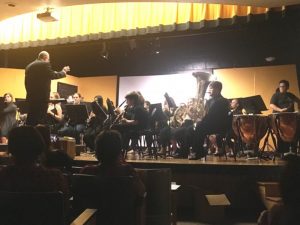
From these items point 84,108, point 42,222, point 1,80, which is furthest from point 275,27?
point 42,222

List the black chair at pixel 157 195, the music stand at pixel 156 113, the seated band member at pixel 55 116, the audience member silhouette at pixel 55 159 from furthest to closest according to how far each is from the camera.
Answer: the seated band member at pixel 55 116 → the music stand at pixel 156 113 → the audience member silhouette at pixel 55 159 → the black chair at pixel 157 195

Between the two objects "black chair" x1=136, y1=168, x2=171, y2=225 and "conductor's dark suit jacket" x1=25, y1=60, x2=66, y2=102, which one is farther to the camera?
"conductor's dark suit jacket" x1=25, y1=60, x2=66, y2=102

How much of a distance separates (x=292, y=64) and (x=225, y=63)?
1.58 meters

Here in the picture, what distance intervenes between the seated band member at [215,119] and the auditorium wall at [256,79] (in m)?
3.90

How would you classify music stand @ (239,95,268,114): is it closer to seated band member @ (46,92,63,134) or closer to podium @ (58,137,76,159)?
podium @ (58,137,76,159)

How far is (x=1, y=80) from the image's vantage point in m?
9.55

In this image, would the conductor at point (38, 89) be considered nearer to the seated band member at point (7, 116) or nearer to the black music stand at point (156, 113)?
the black music stand at point (156, 113)

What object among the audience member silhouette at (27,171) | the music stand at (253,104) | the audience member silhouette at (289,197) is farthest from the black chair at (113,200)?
the music stand at (253,104)

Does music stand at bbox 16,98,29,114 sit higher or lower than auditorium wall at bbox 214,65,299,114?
lower

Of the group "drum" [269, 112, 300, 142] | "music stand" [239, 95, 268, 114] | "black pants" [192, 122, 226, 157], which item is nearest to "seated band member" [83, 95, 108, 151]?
"black pants" [192, 122, 226, 157]

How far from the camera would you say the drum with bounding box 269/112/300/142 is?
5.47 m

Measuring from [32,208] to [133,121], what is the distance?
13.6 ft

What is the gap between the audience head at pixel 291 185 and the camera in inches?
67.6

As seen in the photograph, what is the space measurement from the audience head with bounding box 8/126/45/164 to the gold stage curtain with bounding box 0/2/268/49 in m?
5.02
